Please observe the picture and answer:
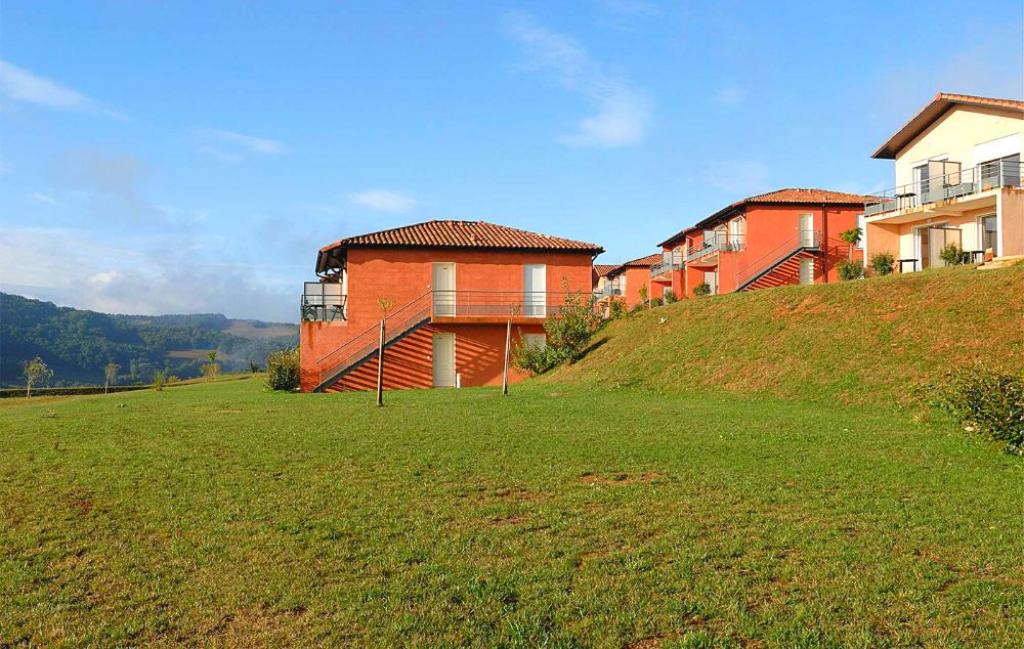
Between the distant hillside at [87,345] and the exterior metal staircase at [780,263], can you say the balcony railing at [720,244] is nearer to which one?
the exterior metal staircase at [780,263]

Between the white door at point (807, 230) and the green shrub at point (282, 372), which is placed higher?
the white door at point (807, 230)

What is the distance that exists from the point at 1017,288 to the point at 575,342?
13.9 meters

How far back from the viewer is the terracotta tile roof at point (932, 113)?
29.0 m

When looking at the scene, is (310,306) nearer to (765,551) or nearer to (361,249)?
(361,249)

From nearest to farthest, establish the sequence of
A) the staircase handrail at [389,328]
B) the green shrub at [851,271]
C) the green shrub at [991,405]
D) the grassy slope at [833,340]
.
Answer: the green shrub at [991,405], the grassy slope at [833,340], the staircase handrail at [389,328], the green shrub at [851,271]

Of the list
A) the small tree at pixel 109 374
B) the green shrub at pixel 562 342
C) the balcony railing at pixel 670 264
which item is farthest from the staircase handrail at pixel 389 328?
the balcony railing at pixel 670 264

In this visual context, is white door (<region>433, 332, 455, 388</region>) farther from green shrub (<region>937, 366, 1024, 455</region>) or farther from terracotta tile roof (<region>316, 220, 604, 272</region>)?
green shrub (<region>937, 366, 1024, 455</region>)

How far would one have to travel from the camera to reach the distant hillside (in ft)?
388

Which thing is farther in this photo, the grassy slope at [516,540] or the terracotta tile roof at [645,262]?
the terracotta tile roof at [645,262]

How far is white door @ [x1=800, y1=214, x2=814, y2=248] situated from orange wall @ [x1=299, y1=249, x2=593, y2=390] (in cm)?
1457

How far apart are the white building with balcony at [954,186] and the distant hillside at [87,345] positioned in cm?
8330

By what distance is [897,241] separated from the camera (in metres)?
33.7

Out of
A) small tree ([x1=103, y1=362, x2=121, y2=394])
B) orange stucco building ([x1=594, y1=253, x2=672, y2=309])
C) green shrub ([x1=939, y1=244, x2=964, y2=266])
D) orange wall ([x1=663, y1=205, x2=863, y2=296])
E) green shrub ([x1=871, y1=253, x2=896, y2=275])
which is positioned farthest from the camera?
orange stucco building ([x1=594, y1=253, x2=672, y2=309])

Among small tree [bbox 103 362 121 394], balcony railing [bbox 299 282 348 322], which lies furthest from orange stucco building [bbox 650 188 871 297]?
small tree [bbox 103 362 121 394]
